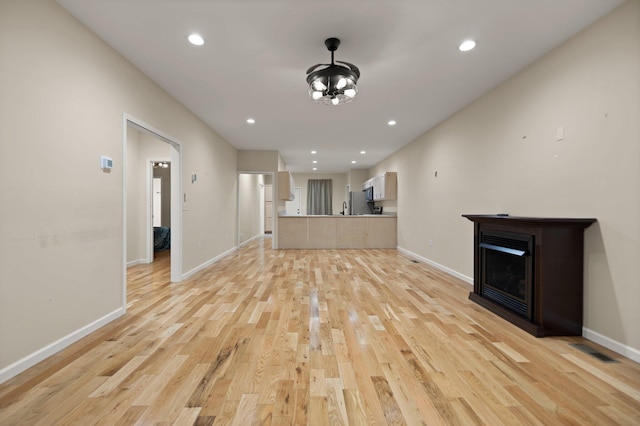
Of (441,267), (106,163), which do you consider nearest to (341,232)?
(441,267)

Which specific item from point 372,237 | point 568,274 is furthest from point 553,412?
point 372,237

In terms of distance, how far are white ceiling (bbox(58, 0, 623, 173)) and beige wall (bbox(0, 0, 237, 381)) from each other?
1.12ft

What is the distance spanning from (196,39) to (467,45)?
2449 mm

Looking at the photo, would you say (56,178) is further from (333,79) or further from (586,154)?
(586,154)

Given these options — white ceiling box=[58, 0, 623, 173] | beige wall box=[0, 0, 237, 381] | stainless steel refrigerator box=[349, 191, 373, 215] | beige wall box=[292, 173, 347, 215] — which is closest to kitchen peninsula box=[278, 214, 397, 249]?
stainless steel refrigerator box=[349, 191, 373, 215]

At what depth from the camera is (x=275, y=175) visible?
717 cm

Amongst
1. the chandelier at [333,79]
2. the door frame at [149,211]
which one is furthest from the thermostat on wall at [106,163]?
the door frame at [149,211]

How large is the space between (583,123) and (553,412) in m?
2.24

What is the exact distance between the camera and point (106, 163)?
100 inches

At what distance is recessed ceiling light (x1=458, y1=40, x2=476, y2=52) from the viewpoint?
8.25ft

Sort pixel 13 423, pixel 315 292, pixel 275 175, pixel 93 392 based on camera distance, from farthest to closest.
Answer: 1. pixel 275 175
2. pixel 315 292
3. pixel 93 392
4. pixel 13 423

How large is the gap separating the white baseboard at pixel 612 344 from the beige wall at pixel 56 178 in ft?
13.4

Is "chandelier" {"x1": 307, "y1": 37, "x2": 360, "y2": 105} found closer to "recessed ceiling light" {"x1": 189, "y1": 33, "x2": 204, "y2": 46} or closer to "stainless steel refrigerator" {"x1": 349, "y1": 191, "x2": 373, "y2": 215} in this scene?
"recessed ceiling light" {"x1": 189, "y1": 33, "x2": 204, "y2": 46}

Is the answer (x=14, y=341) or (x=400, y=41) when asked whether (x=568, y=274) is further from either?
(x=14, y=341)
